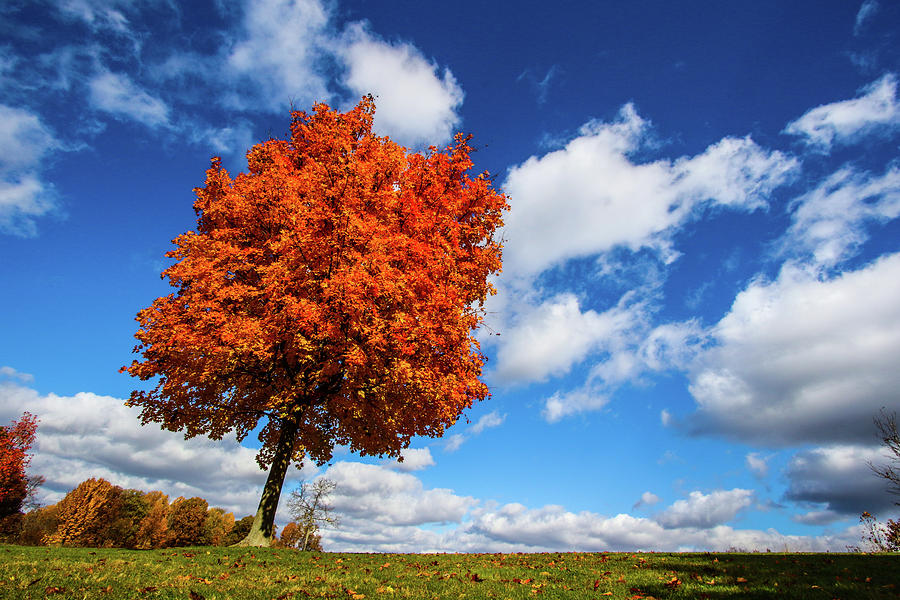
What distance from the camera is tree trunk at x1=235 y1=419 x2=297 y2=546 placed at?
16125mm

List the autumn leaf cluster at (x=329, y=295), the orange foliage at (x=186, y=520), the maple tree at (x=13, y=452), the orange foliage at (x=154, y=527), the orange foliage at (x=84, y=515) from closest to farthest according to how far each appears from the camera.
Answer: the autumn leaf cluster at (x=329, y=295), the maple tree at (x=13, y=452), the orange foliage at (x=84, y=515), the orange foliage at (x=154, y=527), the orange foliage at (x=186, y=520)

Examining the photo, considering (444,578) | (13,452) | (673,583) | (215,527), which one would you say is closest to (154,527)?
(215,527)

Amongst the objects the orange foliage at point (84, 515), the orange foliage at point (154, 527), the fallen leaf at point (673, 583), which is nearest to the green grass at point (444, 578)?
the fallen leaf at point (673, 583)

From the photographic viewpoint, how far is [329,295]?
1365 cm

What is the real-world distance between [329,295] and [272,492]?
8757 millimetres

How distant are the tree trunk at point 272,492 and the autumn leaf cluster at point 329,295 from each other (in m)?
0.52

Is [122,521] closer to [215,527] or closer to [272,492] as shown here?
[215,527]

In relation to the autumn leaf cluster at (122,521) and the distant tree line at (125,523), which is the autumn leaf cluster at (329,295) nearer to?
the distant tree line at (125,523)

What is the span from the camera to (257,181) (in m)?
16.2

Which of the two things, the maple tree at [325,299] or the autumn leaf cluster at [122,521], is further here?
the autumn leaf cluster at [122,521]

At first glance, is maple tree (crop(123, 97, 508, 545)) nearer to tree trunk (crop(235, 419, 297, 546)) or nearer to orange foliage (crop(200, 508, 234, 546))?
tree trunk (crop(235, 419, 297, 546))

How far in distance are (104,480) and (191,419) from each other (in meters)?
73.3

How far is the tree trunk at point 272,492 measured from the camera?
1612cm

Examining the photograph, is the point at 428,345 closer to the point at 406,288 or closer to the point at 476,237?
the point at 406,288
